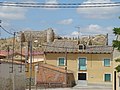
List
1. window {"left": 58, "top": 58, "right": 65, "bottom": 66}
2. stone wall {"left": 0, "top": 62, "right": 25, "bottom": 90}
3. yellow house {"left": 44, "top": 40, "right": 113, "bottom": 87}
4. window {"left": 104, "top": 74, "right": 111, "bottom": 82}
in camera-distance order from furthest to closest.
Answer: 1. window {"left": 58, "top": 58, "right": 65, "bottom": 66}
2. yellow house {"left": 44, "top": 40, "right": 113, "bottom": 87}
3. window {"left": 104, "top": 74, "right": 111, "bottom": 82}
4. stone wall {"left": 0, "top": 62, "right": 25, "bottom": 90}

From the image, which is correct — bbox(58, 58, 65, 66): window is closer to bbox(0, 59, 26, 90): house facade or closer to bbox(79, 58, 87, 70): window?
bbox(79, 58, 87, 70): window

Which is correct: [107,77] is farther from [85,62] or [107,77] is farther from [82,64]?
[82,64]

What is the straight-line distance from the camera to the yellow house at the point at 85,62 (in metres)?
68.4

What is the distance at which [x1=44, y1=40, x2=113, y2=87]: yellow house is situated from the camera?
68.4 metres

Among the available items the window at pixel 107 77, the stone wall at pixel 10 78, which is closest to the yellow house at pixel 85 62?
the window at pixel 107 77

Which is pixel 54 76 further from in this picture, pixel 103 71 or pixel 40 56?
pixel 40 56

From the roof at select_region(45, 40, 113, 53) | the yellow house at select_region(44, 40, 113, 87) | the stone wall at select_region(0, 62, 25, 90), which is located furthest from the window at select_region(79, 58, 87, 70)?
the stone wall at select_region(0, 62, 25, 90)

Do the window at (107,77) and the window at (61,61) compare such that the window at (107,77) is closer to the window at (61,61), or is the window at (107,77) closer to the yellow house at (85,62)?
the yellow house at (85,62)

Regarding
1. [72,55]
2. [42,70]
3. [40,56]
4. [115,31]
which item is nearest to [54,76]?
[42,70]

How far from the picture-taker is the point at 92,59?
6888cm

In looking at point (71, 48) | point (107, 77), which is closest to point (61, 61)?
point (71, 48)

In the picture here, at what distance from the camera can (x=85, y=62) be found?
69.0 metres

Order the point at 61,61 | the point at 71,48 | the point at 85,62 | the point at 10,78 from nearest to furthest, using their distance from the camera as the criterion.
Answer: the point at 10,78, the point at 85,62, the point at 61,61, the point at 71,48

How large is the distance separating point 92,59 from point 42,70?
11142mm
